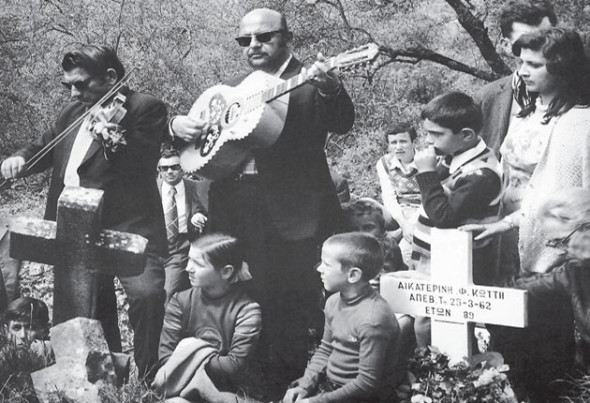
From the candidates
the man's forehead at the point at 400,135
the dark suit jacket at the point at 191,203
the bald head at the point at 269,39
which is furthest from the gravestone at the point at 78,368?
the man's forehead at the point at 400,135

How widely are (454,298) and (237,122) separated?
1.50 m

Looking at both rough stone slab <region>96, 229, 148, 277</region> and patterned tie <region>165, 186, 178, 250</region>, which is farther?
patterned tie <region>165, 186, 178, 250</region>

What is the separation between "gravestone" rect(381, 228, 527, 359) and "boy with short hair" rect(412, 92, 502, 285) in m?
0.14

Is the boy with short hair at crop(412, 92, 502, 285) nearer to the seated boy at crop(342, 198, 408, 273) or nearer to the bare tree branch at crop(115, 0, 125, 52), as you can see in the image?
the seated boy at crop(342, 198, 408, 273)

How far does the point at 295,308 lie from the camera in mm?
5004

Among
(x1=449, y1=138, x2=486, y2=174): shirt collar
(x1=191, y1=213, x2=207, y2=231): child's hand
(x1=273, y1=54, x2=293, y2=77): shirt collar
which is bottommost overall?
(x1=191, y1=213, x2=207, y2=231): child's hand

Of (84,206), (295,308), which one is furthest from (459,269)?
(84,206)

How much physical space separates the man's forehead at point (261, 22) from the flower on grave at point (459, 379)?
1.93 metres

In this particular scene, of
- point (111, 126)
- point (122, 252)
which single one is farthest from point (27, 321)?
point (111, 126)

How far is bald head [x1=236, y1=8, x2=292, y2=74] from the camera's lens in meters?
4.85

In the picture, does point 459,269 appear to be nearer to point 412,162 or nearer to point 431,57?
point 412,162

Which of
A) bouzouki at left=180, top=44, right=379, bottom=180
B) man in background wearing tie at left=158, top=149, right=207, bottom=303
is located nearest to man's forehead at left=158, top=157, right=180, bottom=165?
man in background wearing tie at left=158, top=149, right=207, bottom=303

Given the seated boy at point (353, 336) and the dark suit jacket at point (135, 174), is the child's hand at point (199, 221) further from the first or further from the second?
the seated boy at point (353, 336)

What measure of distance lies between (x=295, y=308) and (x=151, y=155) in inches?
49.9
